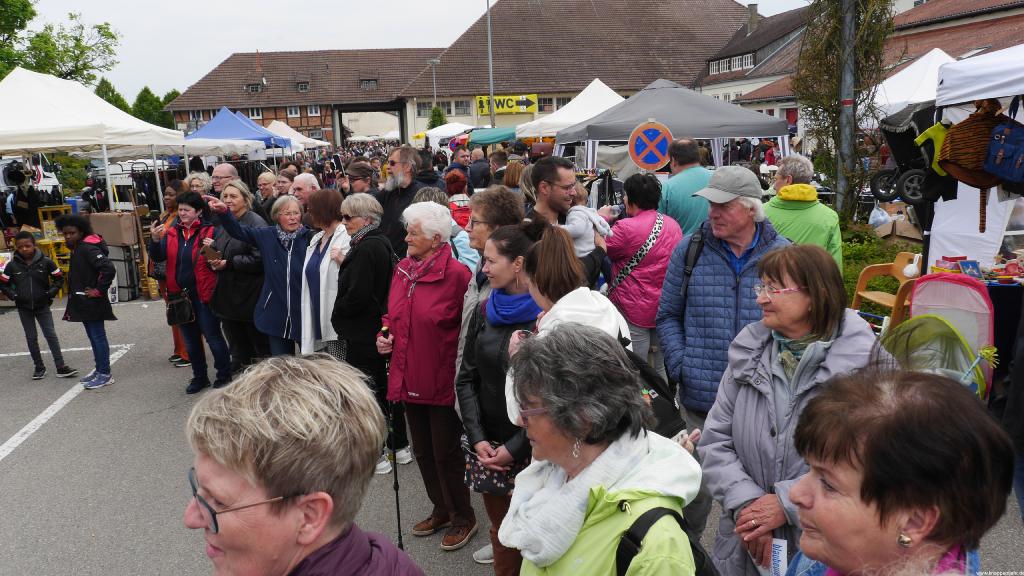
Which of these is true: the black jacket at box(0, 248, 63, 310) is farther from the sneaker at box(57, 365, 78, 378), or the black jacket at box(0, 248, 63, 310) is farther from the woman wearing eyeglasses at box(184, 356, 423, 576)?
the woman wearing eyeglasses at box(184, 356, 423, 576)

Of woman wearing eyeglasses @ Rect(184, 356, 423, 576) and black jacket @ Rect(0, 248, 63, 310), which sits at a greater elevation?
woman wearing eyeglasses @ Rect(184, 356, 423, 576)

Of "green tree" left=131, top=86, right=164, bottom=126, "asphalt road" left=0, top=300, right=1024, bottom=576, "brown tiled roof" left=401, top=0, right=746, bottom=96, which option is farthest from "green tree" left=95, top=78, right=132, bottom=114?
"asphalt road" left=0, top=300, right=1024, bottom=576

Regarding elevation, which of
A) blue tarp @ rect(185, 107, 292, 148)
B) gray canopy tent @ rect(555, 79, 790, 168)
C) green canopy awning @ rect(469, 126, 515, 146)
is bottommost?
gray canopy tent @ rect(555, 79, 790, 168)

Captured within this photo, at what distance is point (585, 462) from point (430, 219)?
233 centimetres

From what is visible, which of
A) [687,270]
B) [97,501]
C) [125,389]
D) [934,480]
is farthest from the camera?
[125,389]

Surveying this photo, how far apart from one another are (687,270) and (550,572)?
1894 mm

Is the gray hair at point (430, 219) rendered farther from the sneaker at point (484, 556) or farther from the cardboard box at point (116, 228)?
the cardboard box at point (116, 228)

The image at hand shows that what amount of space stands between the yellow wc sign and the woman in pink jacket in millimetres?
24907

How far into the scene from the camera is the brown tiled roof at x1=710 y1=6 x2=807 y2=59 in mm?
51469

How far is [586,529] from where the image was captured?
1.83 metres

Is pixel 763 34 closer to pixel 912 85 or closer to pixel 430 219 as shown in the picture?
pixel 912 85

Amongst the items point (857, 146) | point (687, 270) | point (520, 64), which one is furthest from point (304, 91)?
point (687, 270)

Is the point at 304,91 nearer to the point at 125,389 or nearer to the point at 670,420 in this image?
the point at 125,389

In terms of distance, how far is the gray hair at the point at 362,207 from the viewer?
4.86 metres
